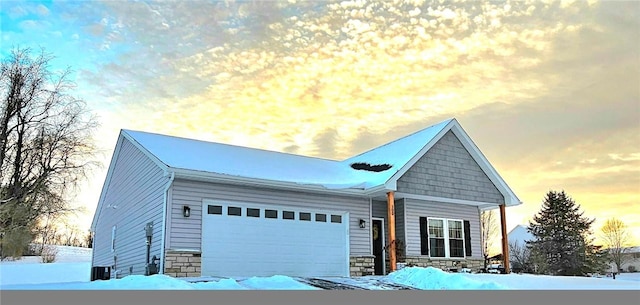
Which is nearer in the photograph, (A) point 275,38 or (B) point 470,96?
(A) point 275,38

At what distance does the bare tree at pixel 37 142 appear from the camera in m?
21.2

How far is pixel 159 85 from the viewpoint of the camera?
16922mm

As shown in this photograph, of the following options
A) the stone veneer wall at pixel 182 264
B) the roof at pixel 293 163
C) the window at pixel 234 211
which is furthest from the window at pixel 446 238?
the stone veneer wall at pixel 182 264

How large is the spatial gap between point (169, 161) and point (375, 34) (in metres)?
7.23

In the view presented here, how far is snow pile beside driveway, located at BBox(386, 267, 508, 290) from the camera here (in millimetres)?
9625

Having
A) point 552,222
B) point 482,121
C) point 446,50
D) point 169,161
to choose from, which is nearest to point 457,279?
point 169,161

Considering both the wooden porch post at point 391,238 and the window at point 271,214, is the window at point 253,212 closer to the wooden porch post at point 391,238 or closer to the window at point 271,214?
the window at point 271,214

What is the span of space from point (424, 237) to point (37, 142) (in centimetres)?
1667

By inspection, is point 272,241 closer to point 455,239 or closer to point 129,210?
point 129,210

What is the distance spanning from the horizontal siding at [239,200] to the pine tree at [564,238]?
919 inches

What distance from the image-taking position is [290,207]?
45.3 feet

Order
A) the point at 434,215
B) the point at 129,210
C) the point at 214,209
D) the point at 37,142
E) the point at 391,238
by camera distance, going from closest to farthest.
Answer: the point at 214,209
the point at 391,238
the point at 129,210
the point at 434,215
the point at 37,142

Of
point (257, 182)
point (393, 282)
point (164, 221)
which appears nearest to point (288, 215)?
point (257, 182)

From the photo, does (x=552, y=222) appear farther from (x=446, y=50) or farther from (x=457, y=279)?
(x=457, y=279)
